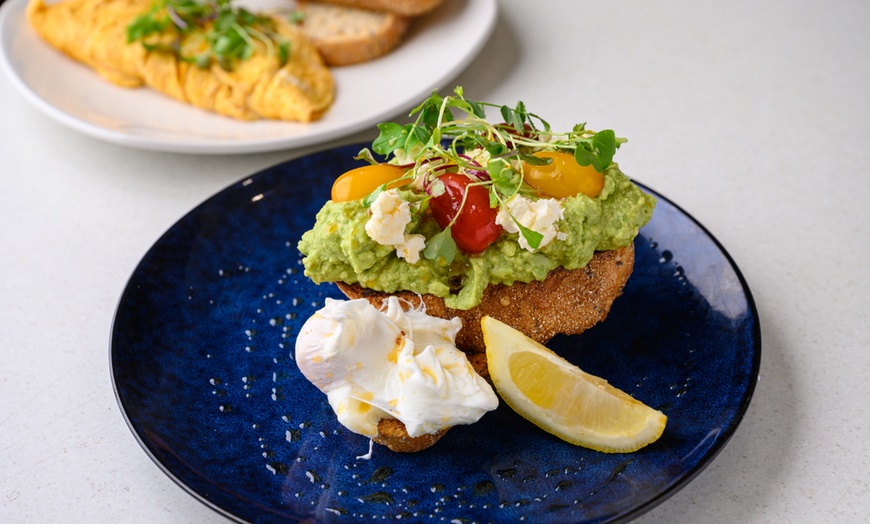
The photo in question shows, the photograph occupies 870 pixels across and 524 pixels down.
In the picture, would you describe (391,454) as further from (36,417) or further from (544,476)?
(36,417)

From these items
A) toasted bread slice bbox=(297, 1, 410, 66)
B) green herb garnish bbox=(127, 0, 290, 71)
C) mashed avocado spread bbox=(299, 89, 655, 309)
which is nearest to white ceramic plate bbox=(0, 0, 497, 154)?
toasted bread slice bbox=(297, 1, 410, 66)

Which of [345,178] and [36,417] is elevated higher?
[345,178]

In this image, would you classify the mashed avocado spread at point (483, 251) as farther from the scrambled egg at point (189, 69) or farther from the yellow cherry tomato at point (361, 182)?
the scrambled egg at point (189, 69)

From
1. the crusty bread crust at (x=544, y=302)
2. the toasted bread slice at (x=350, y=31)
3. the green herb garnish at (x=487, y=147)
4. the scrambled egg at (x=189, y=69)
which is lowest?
the scrambled egg at (x=189, y=69)

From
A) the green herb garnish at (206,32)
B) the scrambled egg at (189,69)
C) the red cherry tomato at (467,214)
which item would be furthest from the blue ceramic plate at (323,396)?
the green herb garnish at (206,32)

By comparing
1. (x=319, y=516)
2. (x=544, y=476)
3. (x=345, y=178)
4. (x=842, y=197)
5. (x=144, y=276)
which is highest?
(x=842, y=197)

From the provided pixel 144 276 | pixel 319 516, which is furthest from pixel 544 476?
pixel 144 276

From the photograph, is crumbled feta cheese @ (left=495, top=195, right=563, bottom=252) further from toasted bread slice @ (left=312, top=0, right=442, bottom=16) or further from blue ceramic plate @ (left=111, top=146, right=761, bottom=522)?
toasted bread slice @ (left=312, top=0, right=442, bottom=16)

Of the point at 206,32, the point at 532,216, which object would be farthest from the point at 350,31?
the point at 532,216
